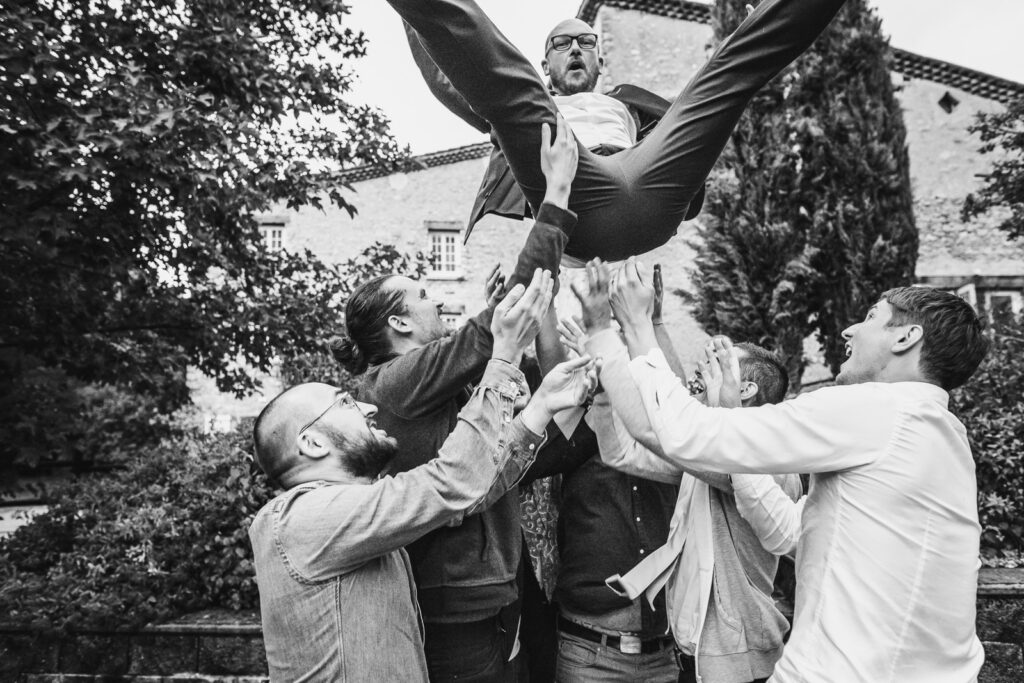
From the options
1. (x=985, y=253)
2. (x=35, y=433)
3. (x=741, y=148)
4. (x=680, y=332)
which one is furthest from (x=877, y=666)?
(x=985, y=253)

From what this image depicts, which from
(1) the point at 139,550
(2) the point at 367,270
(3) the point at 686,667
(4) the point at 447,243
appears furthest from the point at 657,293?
A: (4) the point at 447,243

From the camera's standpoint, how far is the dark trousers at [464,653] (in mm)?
2170

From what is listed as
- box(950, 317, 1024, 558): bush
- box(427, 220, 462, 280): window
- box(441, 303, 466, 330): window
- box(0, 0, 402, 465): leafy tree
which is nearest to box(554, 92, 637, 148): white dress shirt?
box(0, 0, 402, 465): leafy tree

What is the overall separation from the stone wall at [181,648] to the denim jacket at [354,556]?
7.46ft

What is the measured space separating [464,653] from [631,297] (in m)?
1.19

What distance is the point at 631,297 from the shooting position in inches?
89.9

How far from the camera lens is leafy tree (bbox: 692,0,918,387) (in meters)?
10.4

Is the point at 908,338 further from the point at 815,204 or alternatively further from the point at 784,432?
the point at 815,204

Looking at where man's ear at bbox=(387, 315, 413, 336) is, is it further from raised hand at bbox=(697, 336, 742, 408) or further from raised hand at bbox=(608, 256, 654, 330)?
raised hand at bbox=(697, 336, 742, 408)

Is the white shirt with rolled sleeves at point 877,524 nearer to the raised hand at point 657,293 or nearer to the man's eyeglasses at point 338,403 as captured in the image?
the raised hand at point 657,293

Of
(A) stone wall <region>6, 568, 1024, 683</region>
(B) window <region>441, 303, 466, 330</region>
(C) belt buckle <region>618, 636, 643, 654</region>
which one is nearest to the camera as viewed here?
(C) belt buckle <region>618, 636, 643, 654</region>

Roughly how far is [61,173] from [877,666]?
4.28 metres

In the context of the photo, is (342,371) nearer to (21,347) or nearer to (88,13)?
(21,347)

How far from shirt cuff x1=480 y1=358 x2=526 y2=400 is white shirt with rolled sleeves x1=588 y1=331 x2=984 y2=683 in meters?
0.45
